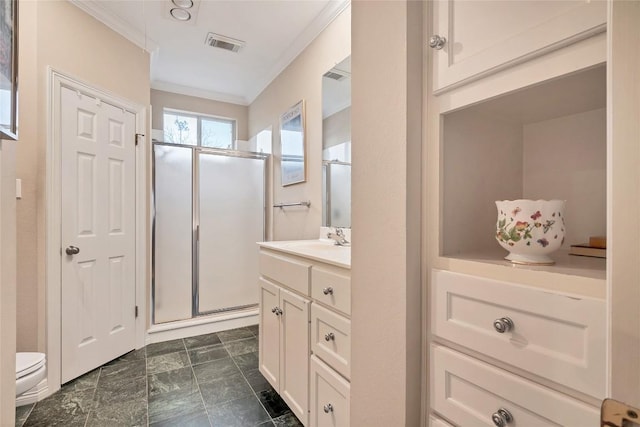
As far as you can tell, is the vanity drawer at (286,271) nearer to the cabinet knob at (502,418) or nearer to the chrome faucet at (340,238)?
the chrome faucet at (340,238)

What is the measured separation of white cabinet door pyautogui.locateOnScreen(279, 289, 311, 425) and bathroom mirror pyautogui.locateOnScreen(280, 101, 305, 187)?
1.25 meters

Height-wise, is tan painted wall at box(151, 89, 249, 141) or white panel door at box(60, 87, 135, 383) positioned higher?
tan painted wall at box(151, 89, 249, 141)

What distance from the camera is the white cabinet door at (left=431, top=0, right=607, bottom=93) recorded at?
573 millimetres

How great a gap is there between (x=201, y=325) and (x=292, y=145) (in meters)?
1.86

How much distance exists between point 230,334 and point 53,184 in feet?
5.94

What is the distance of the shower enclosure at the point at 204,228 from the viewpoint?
9.12 feet

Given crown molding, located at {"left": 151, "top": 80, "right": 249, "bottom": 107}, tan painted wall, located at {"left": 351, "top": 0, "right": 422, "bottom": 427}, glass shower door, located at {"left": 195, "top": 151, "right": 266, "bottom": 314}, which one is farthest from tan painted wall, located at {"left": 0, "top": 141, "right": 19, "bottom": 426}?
crown molding, located at {"left": 151, "top": 80, "right": 249, "bottom": 107}

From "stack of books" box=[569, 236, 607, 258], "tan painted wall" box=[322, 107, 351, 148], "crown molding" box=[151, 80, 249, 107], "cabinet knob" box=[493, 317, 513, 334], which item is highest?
"crown molding" box=[151, 80, 249, 107]

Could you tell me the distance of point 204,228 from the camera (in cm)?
298

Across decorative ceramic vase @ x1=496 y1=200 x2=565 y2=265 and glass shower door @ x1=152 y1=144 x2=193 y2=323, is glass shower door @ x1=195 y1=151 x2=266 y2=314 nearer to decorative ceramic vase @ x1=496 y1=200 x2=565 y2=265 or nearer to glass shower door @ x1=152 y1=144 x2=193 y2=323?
glass shower door @ x1=152 y1=144 x2=193 y2=323

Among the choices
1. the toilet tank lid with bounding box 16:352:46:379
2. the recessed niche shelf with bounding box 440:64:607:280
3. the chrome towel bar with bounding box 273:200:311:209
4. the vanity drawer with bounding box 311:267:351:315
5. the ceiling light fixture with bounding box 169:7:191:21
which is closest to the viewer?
the recessed niche shelf with bounding box 440:64:607:280

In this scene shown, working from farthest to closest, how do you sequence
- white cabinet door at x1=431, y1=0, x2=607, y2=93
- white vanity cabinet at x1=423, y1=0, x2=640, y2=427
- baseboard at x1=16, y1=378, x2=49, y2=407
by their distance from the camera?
baseboard at x1=16, y1=378, x2=49, y2=407
white cabinet door at x1=431, y1=0, x2=607, y2=93
white vanity cabinet at x1=423, y1=0, x2=640, y2=427

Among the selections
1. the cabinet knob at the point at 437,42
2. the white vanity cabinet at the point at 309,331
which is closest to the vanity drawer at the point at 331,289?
the white vanity cabinet at the point at 309,331

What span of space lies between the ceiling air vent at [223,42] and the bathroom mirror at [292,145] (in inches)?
28.2
